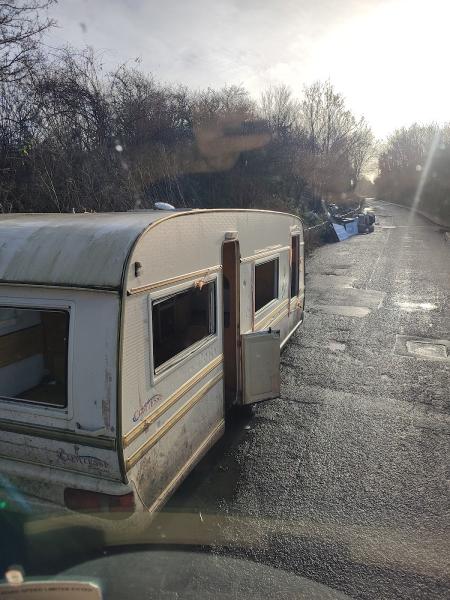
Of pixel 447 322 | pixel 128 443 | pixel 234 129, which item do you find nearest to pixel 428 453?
pixel 128 443

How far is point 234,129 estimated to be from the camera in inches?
963

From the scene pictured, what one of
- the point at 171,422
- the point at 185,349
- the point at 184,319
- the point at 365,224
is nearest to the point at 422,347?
the point at 184,319

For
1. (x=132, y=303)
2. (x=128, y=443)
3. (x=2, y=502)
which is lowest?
(x=2, y=502)

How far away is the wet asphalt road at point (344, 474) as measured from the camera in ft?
11.5

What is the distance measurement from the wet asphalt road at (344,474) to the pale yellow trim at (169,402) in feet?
3.66

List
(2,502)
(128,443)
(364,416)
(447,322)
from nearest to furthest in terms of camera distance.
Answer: (128,443) < (2,502) < (364,416) < (447,322)

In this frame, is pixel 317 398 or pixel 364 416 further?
pixel 317 398

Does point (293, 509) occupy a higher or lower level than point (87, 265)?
lower

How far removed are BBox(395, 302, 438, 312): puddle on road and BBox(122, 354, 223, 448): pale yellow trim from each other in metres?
8.25

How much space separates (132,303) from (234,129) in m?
23.5

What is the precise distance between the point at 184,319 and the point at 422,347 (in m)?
5.61

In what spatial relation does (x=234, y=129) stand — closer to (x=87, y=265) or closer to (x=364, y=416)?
(x=364, y=416)

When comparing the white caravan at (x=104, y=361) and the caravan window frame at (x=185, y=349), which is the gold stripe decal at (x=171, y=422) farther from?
the caravan window frame at (x=185, y=349)

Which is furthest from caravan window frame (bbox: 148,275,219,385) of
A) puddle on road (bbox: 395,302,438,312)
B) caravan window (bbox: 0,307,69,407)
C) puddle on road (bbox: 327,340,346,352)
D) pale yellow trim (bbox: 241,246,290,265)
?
puddle on road (bbox: 395,302,438,312)
